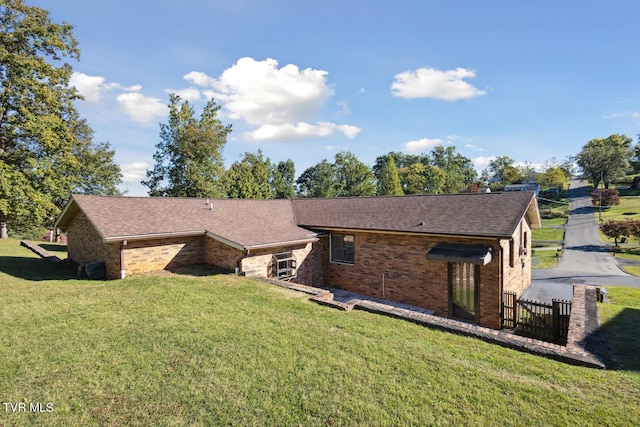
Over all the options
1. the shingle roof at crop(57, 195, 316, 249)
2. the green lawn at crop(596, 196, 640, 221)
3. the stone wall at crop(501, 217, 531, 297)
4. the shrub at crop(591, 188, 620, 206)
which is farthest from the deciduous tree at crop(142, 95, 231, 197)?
the shrub at crop(591, 188, 620, 206)

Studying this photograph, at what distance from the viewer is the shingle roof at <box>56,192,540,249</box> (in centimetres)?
1075

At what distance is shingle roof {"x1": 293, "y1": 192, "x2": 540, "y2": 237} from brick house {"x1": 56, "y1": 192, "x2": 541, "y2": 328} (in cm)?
4

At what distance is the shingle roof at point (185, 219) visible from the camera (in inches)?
448

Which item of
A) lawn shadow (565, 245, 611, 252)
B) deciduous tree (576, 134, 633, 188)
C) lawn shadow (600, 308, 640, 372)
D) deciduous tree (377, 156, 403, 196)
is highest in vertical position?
deciduous tree (576, 134, 633, 188)

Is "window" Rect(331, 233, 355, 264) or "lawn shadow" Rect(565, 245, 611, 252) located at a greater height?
"window" Rect(331, 233, 355, 264)

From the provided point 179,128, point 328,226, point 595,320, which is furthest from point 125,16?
point 179,128

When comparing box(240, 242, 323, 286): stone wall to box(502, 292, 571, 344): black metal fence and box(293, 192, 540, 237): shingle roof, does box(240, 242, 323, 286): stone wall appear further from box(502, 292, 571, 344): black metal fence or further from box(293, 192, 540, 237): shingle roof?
box(502, 292, 571, 344): black metal fence

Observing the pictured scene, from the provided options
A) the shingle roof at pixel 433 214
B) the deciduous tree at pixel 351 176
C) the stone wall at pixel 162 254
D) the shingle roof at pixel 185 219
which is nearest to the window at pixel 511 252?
the shingle roof at pixel 433 214

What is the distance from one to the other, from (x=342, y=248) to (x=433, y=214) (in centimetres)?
430

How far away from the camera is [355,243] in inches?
532

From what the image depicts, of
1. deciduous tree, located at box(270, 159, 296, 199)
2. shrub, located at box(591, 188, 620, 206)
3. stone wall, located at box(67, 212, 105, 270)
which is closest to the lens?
stone wall, located at box(67, 212, 105, 270)

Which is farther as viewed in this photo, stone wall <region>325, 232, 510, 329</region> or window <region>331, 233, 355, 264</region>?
window <region>331, 233, 355, 264</region>

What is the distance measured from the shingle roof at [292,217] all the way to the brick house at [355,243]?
41 millimetres

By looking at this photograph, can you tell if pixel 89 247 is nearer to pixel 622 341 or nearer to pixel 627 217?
pixel 622 341
